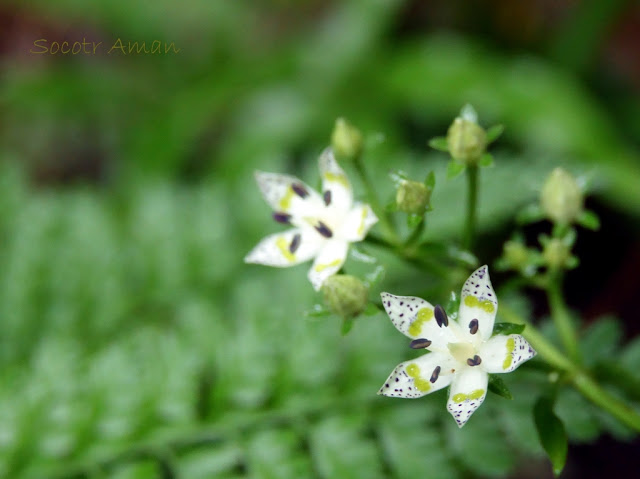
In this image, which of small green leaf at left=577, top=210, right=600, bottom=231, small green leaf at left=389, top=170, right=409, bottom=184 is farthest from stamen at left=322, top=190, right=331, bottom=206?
small green leaf at left=577, top=210, right=600, bottom=231

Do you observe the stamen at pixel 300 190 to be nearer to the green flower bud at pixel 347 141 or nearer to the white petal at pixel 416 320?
the green flower bud at pixel 347 141

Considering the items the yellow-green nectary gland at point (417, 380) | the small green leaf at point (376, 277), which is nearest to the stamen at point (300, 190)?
the small green leaf at point (376, 277)

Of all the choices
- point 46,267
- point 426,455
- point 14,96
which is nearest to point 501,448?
point 426,455

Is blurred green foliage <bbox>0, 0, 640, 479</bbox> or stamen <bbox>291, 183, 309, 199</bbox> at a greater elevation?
stamen <bbox>291, 183, 309, 199</bbox>

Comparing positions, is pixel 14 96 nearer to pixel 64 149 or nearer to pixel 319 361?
pixel 64 149

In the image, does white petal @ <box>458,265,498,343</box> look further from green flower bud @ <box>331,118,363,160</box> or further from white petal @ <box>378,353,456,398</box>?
green flower bud @ <box>331,118,363,160</box>

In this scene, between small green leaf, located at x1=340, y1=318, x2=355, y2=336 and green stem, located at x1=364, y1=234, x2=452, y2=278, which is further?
green stem, located at x1=364, y1=234, x2=452, y2=278

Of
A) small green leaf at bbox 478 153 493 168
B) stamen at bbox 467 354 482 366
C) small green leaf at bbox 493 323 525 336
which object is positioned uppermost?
small green leaf at bbox 478 153 493 168
